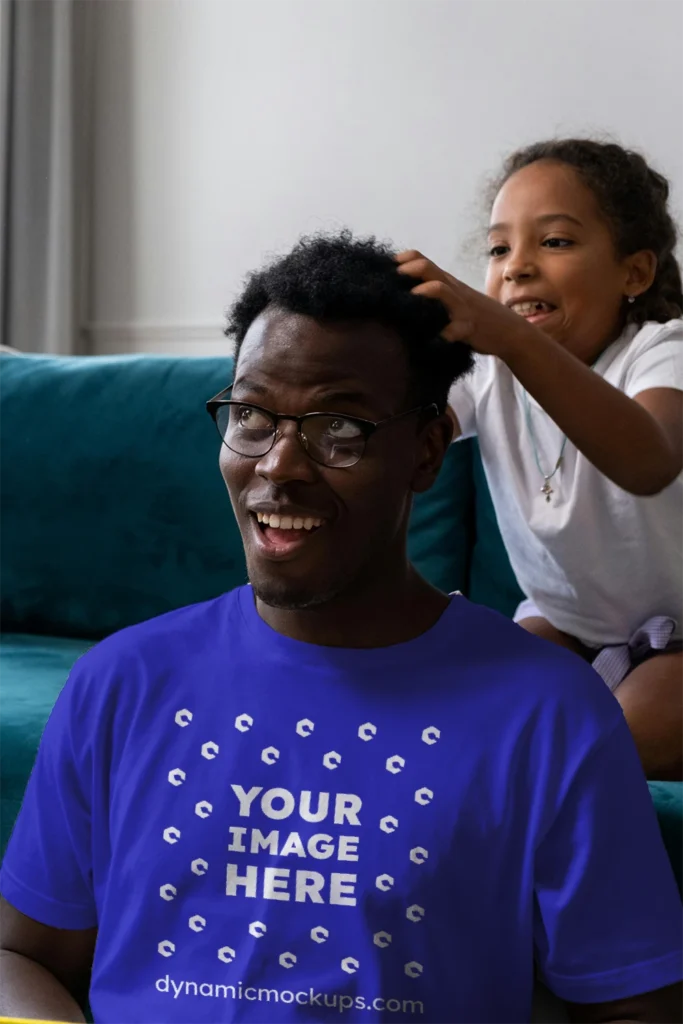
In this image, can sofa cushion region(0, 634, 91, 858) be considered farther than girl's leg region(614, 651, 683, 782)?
Yes

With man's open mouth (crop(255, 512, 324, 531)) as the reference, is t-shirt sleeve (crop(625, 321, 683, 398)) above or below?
above

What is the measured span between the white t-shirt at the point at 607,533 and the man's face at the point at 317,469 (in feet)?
1.80

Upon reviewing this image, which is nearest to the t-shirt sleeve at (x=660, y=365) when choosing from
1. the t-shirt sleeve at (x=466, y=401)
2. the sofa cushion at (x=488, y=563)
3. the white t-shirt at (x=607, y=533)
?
the white t-shirt at (x=607, y=533)

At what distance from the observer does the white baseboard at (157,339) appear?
3295mm

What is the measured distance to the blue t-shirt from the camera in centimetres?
83

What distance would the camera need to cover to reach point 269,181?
320 centimetres

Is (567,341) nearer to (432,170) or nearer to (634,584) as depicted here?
(634,584)

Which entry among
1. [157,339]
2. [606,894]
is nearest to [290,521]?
[606,894]

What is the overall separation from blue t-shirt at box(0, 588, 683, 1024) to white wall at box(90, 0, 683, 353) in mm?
2060

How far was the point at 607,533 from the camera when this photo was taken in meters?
1.48

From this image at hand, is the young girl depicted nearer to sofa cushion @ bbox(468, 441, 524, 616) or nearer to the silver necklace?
the silver necklace

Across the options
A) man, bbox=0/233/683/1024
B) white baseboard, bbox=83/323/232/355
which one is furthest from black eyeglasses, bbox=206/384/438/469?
white baseboard, bbox=83/323/232/355

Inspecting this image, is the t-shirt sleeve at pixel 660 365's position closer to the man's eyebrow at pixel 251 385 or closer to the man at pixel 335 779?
the man at pixel 335 779

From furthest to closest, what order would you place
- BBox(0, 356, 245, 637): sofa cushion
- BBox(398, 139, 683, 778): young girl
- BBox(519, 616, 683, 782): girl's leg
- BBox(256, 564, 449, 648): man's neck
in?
1. BBox(0, 356, 245, 637): sofa cushion
2. BBox(398, 139, 683, 778): young girl
3. BBox(519, 616, 683, 782): girl's leg
4. BBox(256, 564, 449, 648): man's neck
